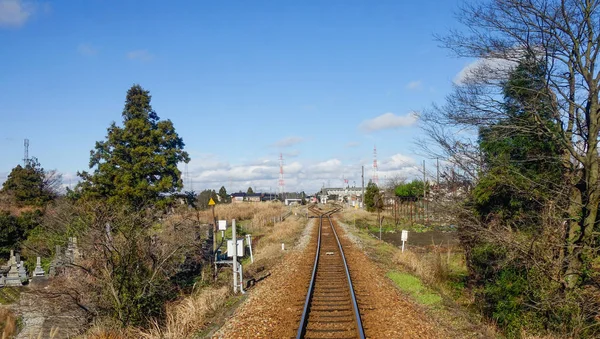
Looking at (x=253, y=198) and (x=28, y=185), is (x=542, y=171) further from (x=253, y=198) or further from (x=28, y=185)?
(x=253, y=198)

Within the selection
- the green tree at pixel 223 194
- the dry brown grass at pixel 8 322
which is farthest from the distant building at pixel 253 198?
the dry brown grass at pixel 8 322

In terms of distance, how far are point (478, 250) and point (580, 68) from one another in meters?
5.34

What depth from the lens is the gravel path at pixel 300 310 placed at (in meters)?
8.86

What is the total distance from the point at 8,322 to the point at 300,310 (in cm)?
1243

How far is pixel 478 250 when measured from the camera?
12.9 m

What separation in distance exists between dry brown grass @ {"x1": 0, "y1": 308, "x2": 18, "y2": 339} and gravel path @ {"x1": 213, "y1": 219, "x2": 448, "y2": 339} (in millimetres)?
9090

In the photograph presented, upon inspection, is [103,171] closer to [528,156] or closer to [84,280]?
[84,280]

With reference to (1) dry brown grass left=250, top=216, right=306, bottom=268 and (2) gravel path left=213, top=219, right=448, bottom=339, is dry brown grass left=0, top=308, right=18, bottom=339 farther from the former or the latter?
(2) gravel path left=213, top=219, right=448, bottom=339

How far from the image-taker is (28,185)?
40.8 m

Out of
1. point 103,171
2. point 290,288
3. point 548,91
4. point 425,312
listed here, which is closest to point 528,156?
point 548,91

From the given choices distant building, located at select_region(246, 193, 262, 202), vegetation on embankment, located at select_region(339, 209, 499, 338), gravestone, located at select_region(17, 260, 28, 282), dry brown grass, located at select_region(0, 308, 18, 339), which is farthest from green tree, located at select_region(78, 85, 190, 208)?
distant building, located at select_region(246, 193, 262, 202)

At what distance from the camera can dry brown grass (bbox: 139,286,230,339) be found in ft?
30.6

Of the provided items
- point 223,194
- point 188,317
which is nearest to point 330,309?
point 188,317

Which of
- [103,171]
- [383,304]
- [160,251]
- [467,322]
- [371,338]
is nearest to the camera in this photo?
[371,338]
